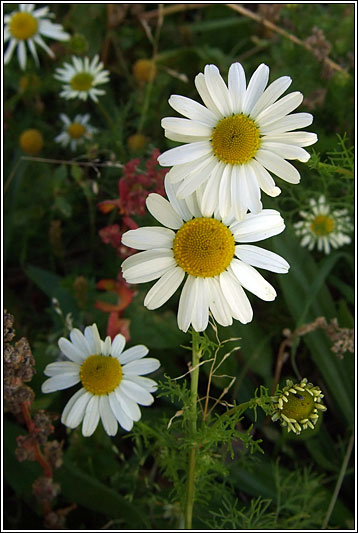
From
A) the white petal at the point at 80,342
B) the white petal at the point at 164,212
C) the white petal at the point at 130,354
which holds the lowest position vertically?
the white petal at the point at 130,354

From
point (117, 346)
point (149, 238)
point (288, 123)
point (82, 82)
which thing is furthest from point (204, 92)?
point (82, 82)

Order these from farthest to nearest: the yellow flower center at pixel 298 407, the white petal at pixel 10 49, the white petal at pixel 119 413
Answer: the white petal at pixel 10 49, the white petal at pixel 119 413, the yellow flower center at pixel 298 407

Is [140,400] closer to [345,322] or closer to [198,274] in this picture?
[198,274]

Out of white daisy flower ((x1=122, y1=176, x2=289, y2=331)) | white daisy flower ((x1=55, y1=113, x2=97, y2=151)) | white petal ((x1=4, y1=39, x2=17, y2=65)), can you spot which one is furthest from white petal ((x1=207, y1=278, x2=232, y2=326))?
white petal ((x1=4, y1=39, x2=17, y2=65))

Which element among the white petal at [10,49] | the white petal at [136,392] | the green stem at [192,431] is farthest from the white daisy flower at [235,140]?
the white petal at [10,49]

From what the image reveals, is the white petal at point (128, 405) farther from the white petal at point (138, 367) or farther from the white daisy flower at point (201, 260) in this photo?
the white daisy flower at point (201, 260)

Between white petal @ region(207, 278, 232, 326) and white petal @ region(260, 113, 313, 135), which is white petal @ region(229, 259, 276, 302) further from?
white petal @ region(260, 113, 313, 135)

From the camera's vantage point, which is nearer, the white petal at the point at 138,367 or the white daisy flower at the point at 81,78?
the white petal at the point at 138,367
